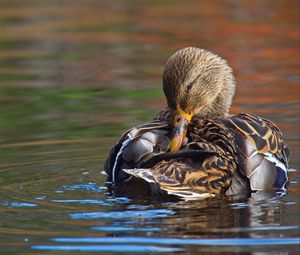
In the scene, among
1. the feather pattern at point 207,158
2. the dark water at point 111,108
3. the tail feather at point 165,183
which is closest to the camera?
the dark water at point 111,108

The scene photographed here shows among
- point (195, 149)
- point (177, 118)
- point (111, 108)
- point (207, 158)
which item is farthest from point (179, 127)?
point (111, 108)

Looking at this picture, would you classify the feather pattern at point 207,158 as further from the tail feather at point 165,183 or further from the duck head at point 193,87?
the duck head at point 193,87

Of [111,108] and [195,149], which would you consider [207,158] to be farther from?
[111,108]

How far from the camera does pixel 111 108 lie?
1270 cm

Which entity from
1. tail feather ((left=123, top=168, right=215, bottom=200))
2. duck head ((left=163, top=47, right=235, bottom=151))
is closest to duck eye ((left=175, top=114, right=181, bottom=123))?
duck head ((left=163, top=47, right=235, bottom=151))

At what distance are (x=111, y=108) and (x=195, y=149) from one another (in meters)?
4.12

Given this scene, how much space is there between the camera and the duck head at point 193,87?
30.2 feet

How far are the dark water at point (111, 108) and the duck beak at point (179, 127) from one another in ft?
1.81

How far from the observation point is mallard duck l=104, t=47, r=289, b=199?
27.3 ft

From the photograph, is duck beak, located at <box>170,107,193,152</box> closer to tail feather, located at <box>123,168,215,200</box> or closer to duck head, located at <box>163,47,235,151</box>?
duck head, located at <box>163,47,235,151</box>

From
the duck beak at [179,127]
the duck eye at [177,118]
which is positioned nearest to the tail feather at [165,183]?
the duck beak at [179,127]

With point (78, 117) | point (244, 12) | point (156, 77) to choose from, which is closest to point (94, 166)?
point (78, 117)

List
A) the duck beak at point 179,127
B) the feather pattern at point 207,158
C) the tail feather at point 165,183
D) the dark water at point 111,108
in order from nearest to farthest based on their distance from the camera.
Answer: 1. the dark water at point 111,108
2. the tail feather at point 165,183
3. the feather pattern at point 207,158
4. the duck beak at point 179,127

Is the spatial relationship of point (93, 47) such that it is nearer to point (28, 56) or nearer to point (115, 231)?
point (28, 56)
